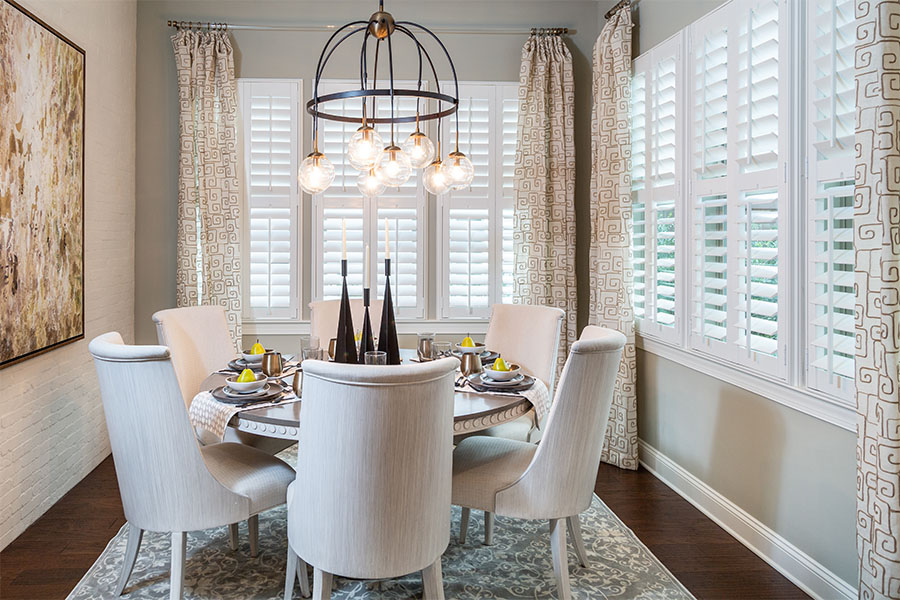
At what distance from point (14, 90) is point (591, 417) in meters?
2.69

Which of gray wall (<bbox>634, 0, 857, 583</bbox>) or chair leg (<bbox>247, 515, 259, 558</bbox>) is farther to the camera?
chair leg (<bbox>247, 515, 259, 558</bbox>)

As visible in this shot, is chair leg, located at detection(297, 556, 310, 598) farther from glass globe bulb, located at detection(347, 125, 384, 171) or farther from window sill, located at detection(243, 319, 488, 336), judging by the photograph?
window sill, located at detection(243, 319, 488, 336)

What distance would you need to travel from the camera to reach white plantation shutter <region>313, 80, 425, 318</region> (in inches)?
163

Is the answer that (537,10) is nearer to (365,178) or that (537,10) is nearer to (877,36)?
(365,178)

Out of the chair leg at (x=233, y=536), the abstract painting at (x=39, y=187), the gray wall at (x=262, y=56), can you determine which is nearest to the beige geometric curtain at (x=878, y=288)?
the chair leg at (x=233, y=536)

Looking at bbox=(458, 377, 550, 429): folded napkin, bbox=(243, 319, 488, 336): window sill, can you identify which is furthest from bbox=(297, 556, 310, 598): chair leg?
bbox=(243, 319, 488, 336): window sill

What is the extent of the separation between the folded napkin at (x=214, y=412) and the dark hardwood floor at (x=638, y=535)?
0.86m

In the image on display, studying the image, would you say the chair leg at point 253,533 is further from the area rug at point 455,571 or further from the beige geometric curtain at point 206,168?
the beige geometric curtain at point 206,168

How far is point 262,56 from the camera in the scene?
13.5 ft

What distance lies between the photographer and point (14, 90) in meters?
2.58

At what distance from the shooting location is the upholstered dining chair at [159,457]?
6.18 feet

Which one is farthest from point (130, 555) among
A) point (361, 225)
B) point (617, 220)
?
point (617, 220)

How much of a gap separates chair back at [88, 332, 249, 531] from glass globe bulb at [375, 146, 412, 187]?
3.56 ft

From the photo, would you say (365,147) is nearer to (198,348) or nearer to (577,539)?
(198,348)
